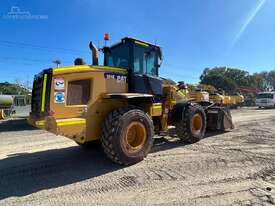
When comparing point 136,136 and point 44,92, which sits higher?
point 44,92

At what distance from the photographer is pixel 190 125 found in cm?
A: 765

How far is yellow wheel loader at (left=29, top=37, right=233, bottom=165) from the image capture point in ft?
16.8

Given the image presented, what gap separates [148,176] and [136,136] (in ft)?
4.20

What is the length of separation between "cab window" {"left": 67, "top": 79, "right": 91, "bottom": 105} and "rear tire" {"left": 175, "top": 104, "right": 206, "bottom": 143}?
319 cm

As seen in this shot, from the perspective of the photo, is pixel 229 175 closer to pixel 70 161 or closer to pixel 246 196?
pixel 246 196

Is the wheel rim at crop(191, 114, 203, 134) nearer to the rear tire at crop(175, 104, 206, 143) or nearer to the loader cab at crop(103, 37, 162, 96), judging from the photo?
the rear tire at crop(175, 104, 206, 143)

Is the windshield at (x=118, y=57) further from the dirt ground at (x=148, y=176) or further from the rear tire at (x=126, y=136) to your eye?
the dirt ground at (x=148, y=176)

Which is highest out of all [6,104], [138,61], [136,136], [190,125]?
[138,61]

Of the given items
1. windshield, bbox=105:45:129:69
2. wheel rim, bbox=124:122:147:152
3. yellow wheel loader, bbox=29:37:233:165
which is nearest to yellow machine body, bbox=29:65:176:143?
yellow wheel loader, bbox=29:37:233:165

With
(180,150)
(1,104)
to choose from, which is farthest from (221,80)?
(180,150)

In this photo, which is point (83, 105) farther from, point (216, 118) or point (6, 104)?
point (6, 104)

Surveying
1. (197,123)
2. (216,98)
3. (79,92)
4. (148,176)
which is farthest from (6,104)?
(148,176)

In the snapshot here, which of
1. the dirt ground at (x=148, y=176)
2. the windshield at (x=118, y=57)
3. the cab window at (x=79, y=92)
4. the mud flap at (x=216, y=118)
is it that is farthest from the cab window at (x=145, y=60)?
the mud flap at (x=216, y=118)

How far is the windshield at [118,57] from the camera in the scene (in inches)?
265
